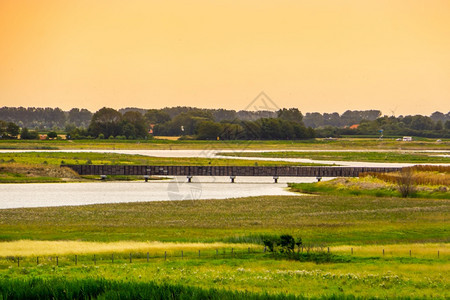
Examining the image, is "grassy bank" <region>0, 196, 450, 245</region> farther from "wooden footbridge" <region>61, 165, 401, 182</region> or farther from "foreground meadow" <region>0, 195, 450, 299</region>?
"wooden footbridge" <region>61, 165, 401, 182</region>

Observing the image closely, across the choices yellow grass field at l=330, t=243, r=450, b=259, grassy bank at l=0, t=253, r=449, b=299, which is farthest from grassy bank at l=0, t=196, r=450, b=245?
grassy bank at l=0, t=253, r=449, b=299

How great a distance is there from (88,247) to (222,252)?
29.9ft

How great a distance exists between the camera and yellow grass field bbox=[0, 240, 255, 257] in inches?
1801

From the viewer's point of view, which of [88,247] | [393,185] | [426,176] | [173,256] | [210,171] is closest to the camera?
[173,256]

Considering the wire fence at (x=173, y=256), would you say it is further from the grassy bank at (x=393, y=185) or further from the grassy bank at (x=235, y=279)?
the grassy bank at (x=393, y=185)

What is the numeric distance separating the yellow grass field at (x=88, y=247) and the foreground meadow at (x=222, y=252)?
2.8 inches

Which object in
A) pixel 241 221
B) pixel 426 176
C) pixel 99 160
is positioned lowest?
pixel 241 221

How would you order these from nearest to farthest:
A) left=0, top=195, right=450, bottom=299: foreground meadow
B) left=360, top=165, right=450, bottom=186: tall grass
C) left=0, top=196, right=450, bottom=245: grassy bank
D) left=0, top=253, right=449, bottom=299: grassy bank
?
left=0, top=253, right=449, bottom=299: grassy bank < left=0, top=195, right=450, bottom=299: foreground meadow < left=0, top=196, right=450, bottom=245: grassy bank < left=360, top=165, right=450, bottom=186: tall grass

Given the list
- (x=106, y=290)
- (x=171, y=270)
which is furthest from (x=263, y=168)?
(x=106, y=290)

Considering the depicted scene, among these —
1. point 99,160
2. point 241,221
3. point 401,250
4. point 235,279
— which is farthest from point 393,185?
point 99,160

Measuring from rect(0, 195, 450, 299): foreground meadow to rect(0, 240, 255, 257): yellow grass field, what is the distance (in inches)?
2.8

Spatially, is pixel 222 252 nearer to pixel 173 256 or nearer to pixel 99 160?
pixel 173 256

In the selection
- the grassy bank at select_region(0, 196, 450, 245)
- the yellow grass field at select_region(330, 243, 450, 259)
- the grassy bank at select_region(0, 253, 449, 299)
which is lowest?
the grassy bank at select_region(0, 196, 450, 245)

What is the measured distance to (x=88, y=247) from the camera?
47625mm
